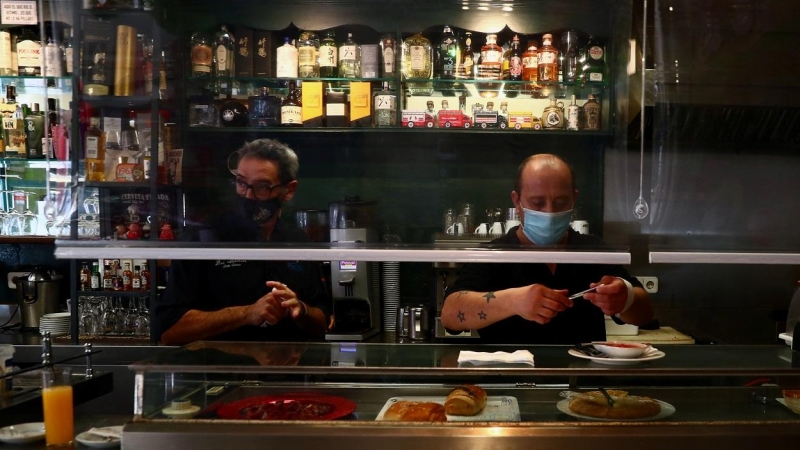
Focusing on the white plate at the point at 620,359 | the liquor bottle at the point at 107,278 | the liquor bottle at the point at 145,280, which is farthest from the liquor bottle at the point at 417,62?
the liquor bottle at the point at 107,278

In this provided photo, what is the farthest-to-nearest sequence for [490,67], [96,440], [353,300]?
[353,300], [490,67], [96,440]

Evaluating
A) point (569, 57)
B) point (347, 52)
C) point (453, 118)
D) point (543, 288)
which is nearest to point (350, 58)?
point (347, 52)

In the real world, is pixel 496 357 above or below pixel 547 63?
below

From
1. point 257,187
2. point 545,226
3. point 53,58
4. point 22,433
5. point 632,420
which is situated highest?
point 53,58

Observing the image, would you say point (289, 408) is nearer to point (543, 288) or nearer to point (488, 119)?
point (543, 288)

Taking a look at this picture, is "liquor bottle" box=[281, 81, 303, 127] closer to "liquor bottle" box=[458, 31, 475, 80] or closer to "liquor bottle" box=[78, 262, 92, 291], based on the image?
"liquor bottle" box=[458, 31, 475, 80]

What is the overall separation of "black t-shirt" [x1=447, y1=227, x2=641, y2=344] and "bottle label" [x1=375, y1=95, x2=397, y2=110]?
2.36 feet

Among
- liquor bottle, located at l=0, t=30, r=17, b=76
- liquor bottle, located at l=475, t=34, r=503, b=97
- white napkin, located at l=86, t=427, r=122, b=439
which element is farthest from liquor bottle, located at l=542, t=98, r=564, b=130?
liquor bottle, located at l=0, t=30, r=17, b=76

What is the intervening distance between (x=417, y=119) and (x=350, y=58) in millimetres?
420

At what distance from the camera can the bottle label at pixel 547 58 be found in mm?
2916

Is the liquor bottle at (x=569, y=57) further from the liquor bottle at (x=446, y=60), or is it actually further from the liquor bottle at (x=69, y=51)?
the liquor bottle at (x=69, y=51)

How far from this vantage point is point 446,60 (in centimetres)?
272

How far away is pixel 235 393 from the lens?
193cm

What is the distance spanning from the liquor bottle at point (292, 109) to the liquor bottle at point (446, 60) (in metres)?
0.54
